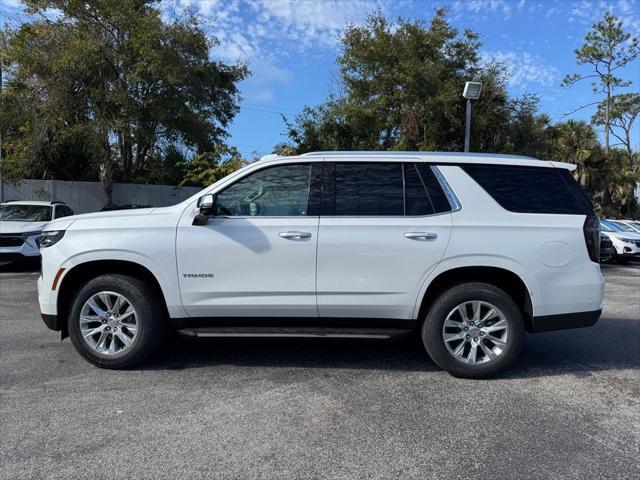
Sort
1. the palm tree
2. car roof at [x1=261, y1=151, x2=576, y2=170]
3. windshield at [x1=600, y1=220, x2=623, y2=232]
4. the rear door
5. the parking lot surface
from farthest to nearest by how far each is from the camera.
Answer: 1. the palm tree
2. windshield at [x1=600, y1=220, x2=623, y2=232]
3. car roof at [x1=261, y1=151, x2=576, y2=170]
4. the rear door
5. the parking lot surface

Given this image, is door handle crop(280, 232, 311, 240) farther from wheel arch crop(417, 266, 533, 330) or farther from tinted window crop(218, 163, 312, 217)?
wheel arch crop(417, 266, 533, 330)

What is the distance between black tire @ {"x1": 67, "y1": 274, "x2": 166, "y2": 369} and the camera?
466 centimetres

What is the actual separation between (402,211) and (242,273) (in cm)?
152

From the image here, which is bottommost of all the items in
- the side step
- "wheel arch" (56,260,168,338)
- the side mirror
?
the side step

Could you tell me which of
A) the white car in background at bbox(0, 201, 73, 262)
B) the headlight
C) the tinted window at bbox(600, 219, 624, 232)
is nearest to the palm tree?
the tinted window at bbox(600, 219, 624, 232)

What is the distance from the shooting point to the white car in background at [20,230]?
1127 centimetres

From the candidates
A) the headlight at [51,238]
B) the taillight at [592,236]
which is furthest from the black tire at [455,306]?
the headlight at [51,238]

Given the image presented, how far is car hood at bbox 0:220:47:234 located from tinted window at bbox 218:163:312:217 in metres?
8.58

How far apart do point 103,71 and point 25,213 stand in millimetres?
5357

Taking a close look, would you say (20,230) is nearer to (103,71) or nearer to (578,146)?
(103,71)

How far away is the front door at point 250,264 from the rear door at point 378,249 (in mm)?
151

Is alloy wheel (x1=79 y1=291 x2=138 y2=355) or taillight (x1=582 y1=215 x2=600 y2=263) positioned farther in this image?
alloy wheel (x1=79 y1=291 x2=138 y2=355)

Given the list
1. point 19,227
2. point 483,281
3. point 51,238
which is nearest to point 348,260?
point 483,281

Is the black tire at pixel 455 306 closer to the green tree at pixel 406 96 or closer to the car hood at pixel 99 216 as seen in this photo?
the car hood at pixel 99 216
